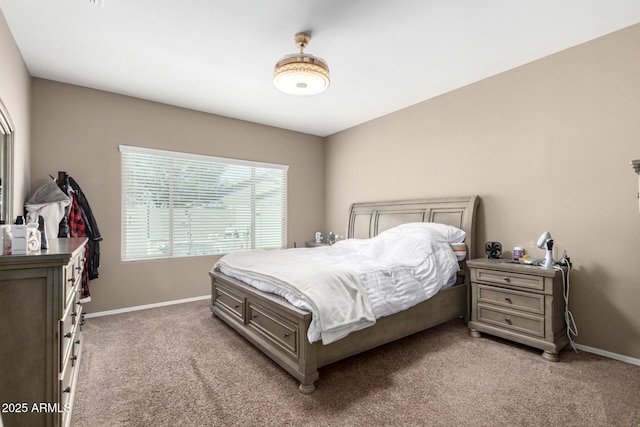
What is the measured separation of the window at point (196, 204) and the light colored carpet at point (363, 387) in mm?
1532

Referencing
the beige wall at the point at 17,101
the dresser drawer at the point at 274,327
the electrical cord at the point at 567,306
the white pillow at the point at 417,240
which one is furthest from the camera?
the white pillow at the point at 417,240

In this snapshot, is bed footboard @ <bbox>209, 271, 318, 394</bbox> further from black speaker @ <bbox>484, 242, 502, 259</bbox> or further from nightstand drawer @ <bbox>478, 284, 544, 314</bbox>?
black speaker @ <bbox>484, 242, 502, 259</bbox>

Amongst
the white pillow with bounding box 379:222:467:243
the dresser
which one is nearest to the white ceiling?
the white pillow with bounding box 379:222:467:243

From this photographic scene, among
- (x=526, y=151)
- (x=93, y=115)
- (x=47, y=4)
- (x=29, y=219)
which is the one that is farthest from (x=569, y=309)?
(x=93, y=115)

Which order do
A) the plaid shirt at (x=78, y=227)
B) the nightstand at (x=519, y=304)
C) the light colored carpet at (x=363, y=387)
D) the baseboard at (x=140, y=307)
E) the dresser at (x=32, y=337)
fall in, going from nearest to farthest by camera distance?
the dresser at (x=32, y=337) → the light colored carpet at (x=363, y=387) → the nightstand at (x=519, y=304) → the plaid shirt at (x=78, y=227) → the baseboard at (x=140, y=307)

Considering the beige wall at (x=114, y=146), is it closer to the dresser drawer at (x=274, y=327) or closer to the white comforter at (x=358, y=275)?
the white comforter at (x=358, y=275)

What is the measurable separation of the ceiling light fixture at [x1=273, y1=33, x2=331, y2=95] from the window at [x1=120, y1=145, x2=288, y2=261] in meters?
2.38

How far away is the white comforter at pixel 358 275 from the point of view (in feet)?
7.32

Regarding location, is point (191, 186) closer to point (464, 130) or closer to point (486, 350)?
point (464, 130)

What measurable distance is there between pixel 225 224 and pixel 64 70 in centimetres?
260

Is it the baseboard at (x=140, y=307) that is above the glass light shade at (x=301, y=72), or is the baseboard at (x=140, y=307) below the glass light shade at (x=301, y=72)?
below

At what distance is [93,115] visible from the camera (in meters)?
3.79

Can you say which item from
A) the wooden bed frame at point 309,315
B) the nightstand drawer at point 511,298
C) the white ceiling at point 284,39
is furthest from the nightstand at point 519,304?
the white ceiling at point 284,39

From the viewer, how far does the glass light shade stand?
2521mm
